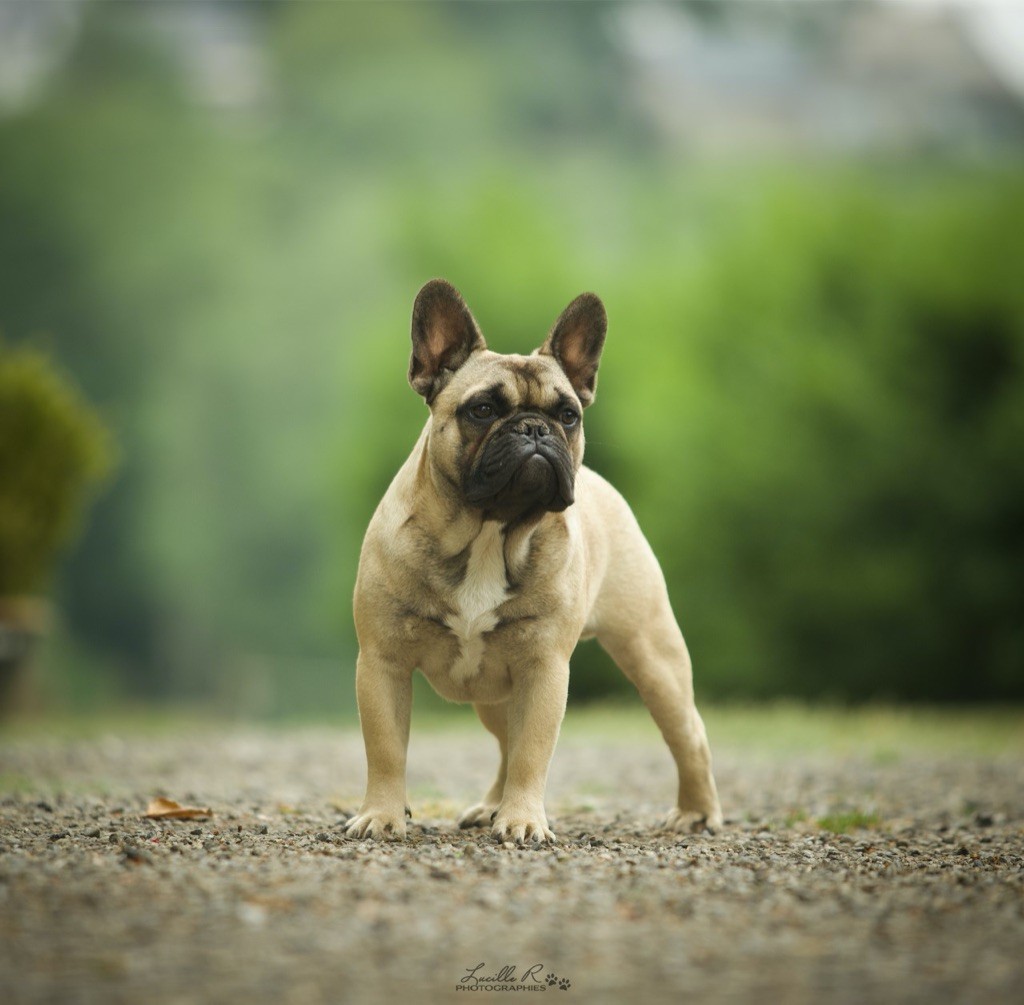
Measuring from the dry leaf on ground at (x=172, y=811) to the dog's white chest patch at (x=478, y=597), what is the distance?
128cm

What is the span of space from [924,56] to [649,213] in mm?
18841

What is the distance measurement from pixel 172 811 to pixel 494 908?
229cm

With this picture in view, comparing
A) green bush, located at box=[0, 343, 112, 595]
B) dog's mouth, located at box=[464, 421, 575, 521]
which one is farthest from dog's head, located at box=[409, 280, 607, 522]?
green bush, located at box=[0, 343, 112, 595]

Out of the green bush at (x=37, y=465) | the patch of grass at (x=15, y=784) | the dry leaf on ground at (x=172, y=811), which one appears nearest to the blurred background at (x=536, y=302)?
the green bush at (x=37, y=465)

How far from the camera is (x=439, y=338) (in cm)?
544

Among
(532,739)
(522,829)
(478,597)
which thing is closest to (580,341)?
(478,597)

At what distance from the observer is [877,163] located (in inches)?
1529

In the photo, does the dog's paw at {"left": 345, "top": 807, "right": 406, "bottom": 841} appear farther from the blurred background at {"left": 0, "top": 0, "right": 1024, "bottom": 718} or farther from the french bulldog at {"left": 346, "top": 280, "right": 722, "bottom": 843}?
the blurred background at {"left": 0, "top": 0, "right": 1024, "bottom": 718}

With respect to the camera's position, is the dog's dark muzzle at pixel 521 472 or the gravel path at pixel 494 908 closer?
the gravel path at pixel 494 908

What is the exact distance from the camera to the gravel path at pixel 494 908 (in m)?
2.98

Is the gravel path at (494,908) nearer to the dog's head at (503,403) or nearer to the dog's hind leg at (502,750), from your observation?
the dog's hind leg at (502,750)

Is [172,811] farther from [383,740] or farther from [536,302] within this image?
[536,302]

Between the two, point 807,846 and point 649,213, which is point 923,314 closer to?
point 807,846

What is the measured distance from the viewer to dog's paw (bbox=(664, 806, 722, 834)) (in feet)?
18.6
